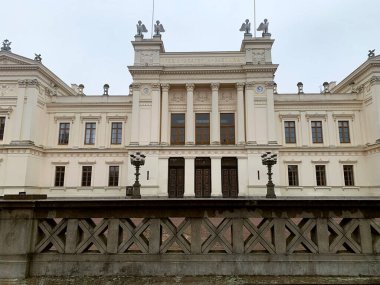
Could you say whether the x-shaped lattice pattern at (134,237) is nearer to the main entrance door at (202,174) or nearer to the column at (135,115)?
the main entrance door at (202,174)

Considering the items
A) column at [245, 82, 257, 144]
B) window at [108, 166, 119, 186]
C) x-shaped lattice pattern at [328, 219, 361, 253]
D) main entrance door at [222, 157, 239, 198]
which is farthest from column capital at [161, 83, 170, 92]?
x-shaped lattice pattern at [328, 219, 361, 253]

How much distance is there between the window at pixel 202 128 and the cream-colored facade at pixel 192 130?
0.16 m

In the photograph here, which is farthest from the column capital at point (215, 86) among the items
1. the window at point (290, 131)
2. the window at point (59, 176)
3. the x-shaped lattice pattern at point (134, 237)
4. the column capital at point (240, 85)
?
the x-shaped lattice pattern at point (134, 237)

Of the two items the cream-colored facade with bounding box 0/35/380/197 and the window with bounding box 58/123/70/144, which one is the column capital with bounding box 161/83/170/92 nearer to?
the cream-colored facade with bounding box 0/35/380/197

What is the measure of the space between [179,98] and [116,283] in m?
28.2

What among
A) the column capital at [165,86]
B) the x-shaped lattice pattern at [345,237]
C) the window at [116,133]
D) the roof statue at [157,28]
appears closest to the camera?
the x-shaped lattice pattern at [345,237]

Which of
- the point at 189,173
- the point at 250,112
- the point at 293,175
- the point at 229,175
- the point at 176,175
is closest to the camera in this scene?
the point at 189,173

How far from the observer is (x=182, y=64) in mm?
30734

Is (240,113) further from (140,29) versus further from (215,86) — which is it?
(140,29)

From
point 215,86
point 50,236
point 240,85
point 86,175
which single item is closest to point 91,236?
point 50,236

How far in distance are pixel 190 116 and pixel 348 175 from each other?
59.1 ft

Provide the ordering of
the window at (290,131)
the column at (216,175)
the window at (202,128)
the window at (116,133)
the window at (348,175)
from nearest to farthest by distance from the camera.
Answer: the column at (216,175) < the window at (348,175) < the window at (202,128) < the window at (290,131) < the window at (116,133)

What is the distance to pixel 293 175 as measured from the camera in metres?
29.9

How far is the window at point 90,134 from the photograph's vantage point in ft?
103
